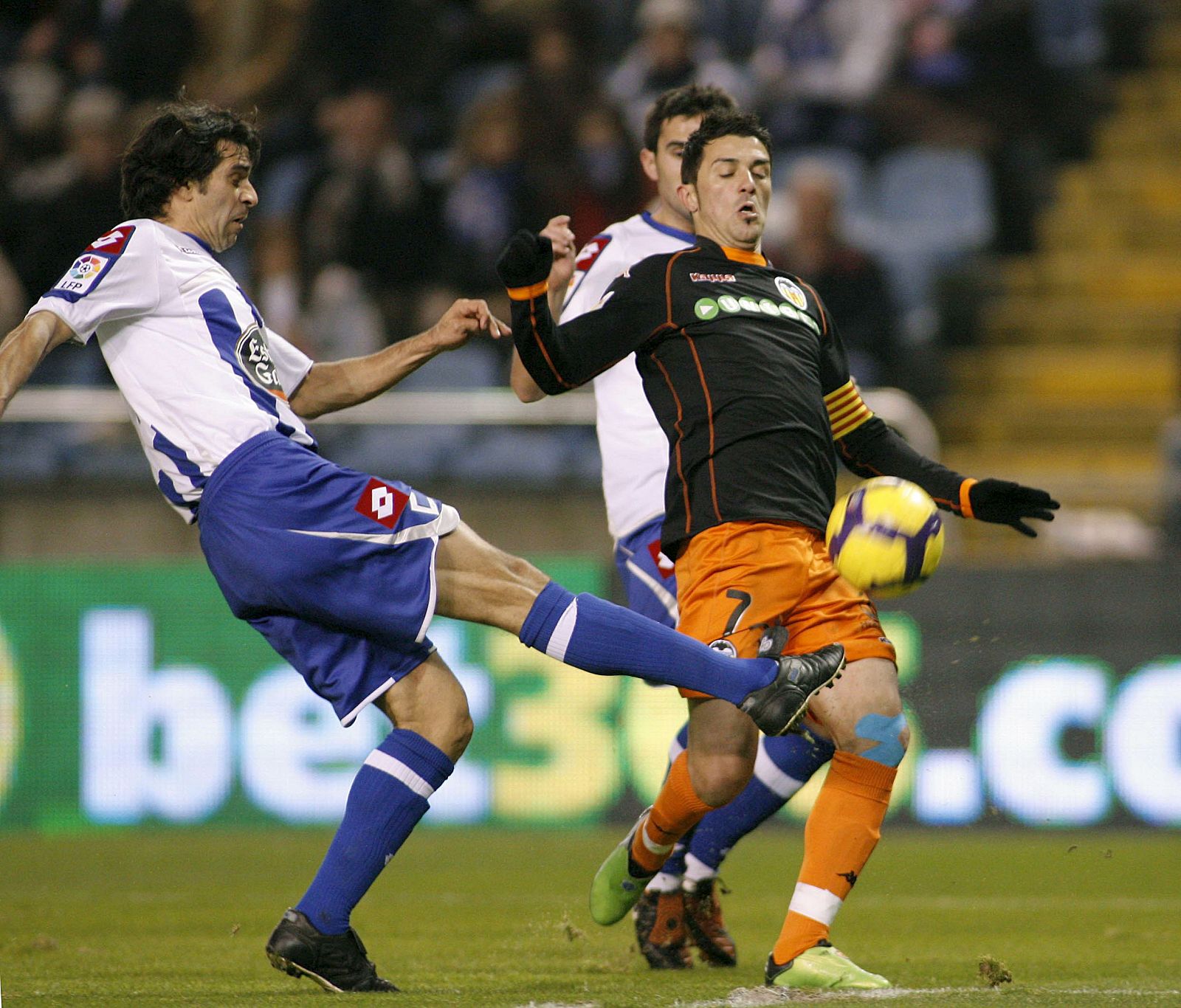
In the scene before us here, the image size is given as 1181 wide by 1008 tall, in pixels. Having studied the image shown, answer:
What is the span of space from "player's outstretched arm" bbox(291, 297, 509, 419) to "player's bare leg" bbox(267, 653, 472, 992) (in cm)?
82

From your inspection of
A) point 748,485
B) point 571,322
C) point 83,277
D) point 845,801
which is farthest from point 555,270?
point 845,801

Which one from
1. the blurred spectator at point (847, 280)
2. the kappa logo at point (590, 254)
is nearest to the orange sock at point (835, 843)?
the kappa logo at point (590, 254)

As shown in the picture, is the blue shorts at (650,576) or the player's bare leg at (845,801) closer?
the player's bare leg at (845,801)

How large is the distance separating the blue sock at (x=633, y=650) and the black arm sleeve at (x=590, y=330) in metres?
0.58

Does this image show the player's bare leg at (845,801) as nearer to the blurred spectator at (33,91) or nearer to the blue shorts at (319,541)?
the blue shorts at (319,541)

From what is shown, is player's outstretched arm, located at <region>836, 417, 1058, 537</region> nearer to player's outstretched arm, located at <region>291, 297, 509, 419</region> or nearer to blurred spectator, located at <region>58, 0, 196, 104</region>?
player's outstretched arm, located at <region>291, 297, 509, 419</region>

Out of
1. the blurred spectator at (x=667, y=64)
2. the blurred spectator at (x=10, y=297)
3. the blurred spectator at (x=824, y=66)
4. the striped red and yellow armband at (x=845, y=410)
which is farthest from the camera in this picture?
the blurred spectator at (x=824, y=66)

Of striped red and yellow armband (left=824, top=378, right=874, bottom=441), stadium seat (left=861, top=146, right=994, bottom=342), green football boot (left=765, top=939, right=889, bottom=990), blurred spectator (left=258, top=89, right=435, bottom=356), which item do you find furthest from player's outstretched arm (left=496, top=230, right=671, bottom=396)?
stadium seat (left=861, top=146, right=994, bottom=342)

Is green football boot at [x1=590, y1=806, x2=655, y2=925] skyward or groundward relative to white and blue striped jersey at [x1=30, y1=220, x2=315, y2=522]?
groundward

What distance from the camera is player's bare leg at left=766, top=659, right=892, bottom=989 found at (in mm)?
4238

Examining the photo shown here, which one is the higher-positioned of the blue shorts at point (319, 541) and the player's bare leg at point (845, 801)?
the blue shorts at point (319, 541)

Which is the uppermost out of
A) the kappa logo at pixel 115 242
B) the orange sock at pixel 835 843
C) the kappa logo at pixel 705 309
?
the kappa logo at pixel 115 242

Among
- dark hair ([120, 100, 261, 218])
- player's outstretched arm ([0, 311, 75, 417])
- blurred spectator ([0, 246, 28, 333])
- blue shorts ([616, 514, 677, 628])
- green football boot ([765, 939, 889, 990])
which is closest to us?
player's outstretched arm ([0, 311, 75, 417])

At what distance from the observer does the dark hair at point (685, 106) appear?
5551 millimetres
